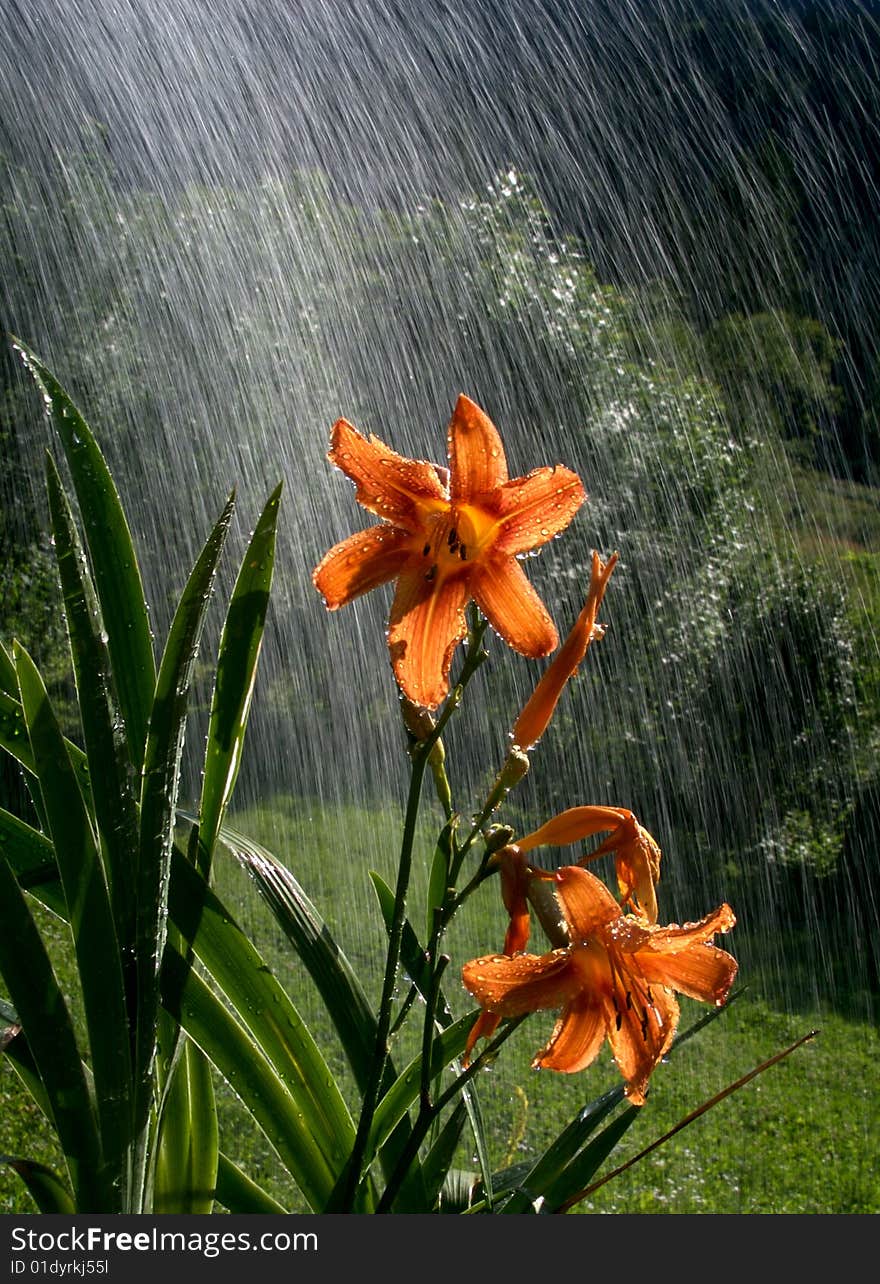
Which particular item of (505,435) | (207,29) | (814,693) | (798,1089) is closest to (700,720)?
(814,693)

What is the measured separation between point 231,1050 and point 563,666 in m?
0.32

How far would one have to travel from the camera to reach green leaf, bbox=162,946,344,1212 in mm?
700

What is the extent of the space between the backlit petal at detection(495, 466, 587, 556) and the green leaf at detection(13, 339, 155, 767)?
23 cm

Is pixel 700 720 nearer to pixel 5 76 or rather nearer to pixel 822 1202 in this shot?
pixel 822 1202

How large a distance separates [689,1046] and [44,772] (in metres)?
2.78

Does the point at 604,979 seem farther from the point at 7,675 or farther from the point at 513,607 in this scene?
the point at 7,675

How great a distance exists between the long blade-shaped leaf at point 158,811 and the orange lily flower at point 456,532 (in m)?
0.09

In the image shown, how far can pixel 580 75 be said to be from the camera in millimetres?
5219

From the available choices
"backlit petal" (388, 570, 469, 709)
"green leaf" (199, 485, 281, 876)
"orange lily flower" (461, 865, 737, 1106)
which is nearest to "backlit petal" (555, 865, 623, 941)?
"orange lily flower" (461, 865, 737, 1106)

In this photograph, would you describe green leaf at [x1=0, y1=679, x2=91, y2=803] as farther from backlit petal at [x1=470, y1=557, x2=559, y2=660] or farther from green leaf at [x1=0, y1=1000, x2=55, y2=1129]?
backlit petal at [x1=470, y1=557, x2=559, y2=660]

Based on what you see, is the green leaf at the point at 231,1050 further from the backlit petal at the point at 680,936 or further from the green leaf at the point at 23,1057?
the backlit petal at the point at 680,936

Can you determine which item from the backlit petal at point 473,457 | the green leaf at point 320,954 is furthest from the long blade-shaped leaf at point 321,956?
the backlit petal at point 473,457

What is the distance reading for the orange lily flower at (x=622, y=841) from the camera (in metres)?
0.60

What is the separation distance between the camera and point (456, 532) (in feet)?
2.05
